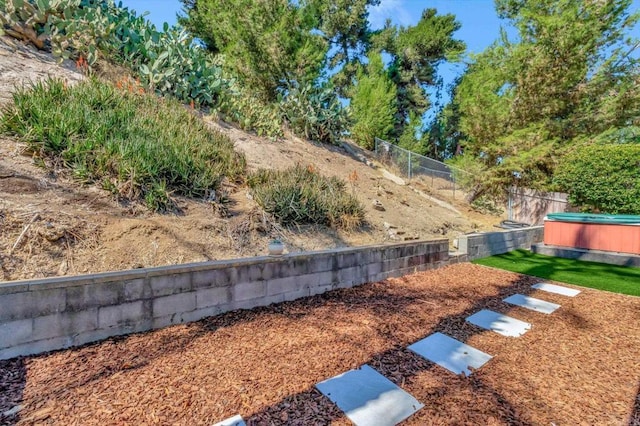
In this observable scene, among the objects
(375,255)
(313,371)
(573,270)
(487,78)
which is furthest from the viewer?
(487,78)

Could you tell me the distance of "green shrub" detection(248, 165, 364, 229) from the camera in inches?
161

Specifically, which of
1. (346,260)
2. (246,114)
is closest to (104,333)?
(346,260)

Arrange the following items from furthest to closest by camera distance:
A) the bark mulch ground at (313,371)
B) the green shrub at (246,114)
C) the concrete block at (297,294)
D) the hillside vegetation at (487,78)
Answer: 1. the green shrub at (246,114)
2. the hillside vegetation at (487,78)
3. the concrete block at (297,294)
4. the bark mulch ground at (313,371)

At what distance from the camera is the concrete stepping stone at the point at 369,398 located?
1668 millimetres

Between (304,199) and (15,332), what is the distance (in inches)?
120

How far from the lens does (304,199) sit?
427 cm

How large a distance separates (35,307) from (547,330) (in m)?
4.08

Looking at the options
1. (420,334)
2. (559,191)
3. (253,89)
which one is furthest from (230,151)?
(559,191)

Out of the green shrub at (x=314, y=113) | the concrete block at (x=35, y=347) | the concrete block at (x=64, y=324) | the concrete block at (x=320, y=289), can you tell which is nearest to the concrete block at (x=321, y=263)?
the concrete block at (x=320, y=289)

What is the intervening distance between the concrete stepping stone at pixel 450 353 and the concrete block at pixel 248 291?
4.74 feet

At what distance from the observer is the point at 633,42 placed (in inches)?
343

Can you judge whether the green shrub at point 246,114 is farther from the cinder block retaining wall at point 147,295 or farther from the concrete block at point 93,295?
the concrete block at point 93,295

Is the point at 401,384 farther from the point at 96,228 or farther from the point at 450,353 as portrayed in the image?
the point at 96,228

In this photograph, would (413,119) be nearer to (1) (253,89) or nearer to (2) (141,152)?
(1) (253,89)
